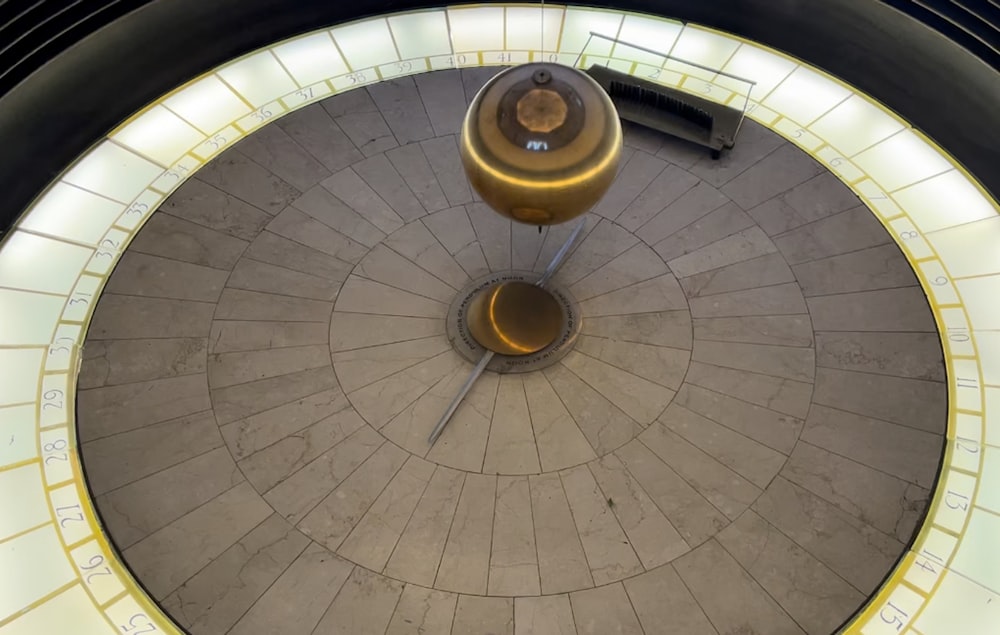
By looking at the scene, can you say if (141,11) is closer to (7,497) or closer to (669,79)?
(7,497)

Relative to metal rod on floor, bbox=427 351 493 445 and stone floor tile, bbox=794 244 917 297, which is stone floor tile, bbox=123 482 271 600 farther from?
stone floor tile, bbox=794 244 917 297

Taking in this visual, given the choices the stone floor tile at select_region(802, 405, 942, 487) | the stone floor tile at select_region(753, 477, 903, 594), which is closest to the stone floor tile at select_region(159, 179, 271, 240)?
the stone floor tile at select_region(753, 477, 903, 594)

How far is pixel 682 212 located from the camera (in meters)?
6.56

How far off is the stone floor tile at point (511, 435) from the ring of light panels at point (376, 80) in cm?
224

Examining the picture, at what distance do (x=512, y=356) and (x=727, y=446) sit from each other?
169cm

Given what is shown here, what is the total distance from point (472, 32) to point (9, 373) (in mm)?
5463

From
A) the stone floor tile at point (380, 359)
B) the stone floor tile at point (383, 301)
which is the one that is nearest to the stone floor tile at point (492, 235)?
the stone floor tile at point (383, 301)

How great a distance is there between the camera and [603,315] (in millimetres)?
5918

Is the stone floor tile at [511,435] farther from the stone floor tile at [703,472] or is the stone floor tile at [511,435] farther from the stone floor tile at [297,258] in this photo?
the stone floor tile at [297,258]

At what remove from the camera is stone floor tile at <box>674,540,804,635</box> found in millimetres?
4480

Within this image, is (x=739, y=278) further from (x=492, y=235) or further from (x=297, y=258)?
(x=297, y=258)

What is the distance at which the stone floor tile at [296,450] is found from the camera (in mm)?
5082

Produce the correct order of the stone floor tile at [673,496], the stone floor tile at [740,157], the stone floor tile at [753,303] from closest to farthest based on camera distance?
the stone floor tile at [673,496], the stone floor tile at [753,303], the stone floor tile at [740,157]

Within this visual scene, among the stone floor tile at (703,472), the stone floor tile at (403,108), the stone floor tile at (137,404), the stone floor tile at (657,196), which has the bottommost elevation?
the stone floor tile at (703,472)
